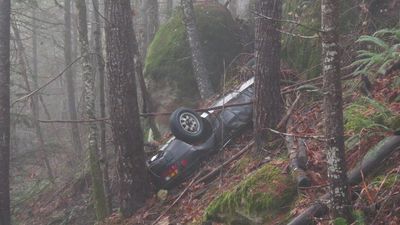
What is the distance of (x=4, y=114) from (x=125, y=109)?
374cm

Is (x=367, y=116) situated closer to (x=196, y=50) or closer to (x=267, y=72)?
(x=267, y=72)

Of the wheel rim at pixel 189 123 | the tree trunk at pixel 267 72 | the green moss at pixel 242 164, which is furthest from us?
the wheel rim at pixel 189 123

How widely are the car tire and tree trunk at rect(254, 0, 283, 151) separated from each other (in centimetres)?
191

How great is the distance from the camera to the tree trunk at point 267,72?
8367 millimetres

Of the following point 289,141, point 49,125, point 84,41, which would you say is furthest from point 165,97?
point 49,125

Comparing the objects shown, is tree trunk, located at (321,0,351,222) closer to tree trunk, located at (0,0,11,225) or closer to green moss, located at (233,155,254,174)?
green moss, located at (233,155,254,174)

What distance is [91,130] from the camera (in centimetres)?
1132

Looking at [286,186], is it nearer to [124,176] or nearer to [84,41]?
[124,176]

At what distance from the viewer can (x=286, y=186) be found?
20.6 ft

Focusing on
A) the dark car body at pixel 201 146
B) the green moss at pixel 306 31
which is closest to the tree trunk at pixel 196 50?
the green moss at pixel 306 31

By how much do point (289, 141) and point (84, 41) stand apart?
20.6 feet

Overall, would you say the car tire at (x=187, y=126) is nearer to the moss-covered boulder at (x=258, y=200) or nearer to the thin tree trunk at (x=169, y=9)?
the moss-covered boulder at (x=258, y=200)

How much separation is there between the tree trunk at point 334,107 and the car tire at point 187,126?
218 inches

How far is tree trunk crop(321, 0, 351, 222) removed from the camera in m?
4.45
